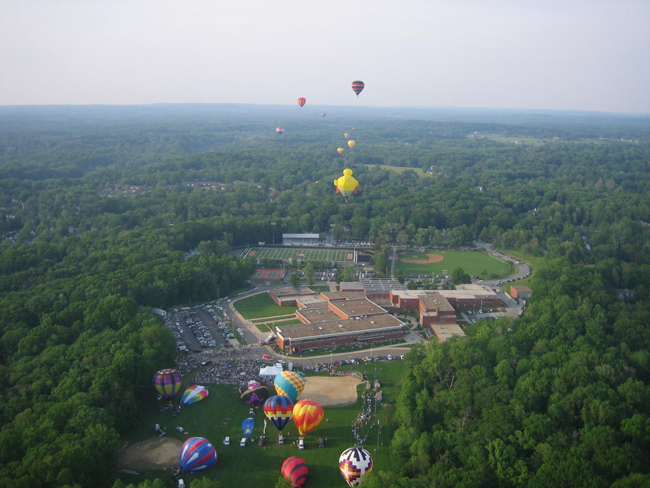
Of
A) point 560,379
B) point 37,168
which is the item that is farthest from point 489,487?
point 37,168

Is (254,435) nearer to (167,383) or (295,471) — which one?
(295,471)

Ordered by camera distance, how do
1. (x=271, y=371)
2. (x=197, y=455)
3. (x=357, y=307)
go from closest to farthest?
1. (x=197, y=455)
2. (x=271, y=371)
3. (x=357, y=307)

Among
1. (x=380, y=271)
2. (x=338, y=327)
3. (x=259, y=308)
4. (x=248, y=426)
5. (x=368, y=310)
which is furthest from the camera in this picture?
(x=380, y=271)

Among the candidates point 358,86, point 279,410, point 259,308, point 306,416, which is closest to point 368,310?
point 259,308

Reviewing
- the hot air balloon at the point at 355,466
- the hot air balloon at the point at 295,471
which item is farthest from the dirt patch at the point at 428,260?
the hot air balloon at the point at 295,471

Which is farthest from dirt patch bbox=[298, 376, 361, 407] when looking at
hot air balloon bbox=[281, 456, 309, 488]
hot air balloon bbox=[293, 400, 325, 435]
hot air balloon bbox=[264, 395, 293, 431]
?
hot air balloon bbox=[281, 456, 309, 488]

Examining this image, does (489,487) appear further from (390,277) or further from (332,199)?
(332,199)

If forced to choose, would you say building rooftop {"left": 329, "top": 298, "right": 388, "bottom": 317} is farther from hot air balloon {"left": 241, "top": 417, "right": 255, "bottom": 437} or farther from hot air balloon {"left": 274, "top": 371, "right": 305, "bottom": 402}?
hot air balloon {"left": 241, "top": 417, "right": 255, "bottom": 437}
